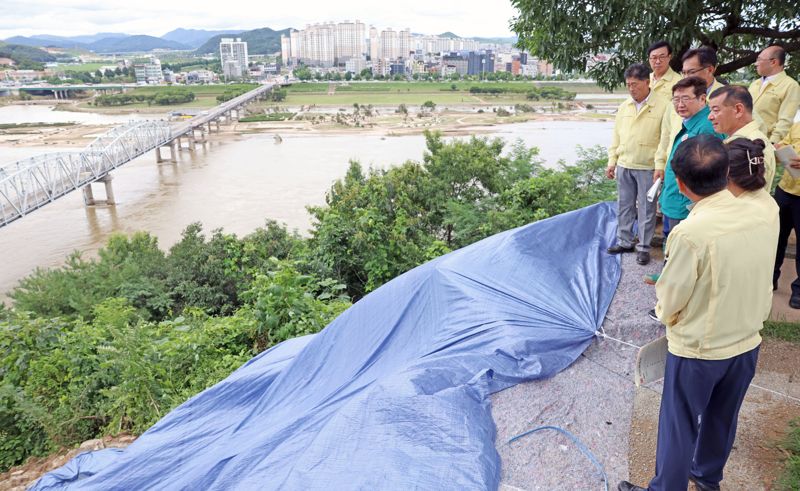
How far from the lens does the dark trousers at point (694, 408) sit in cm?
202

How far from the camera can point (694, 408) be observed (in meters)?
2.03

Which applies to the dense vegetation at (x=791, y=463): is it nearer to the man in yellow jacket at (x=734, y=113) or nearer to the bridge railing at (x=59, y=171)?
the man in yellow jacket at (x=734, y=113)

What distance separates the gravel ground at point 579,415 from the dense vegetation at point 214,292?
115 inches

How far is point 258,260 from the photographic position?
9492 mm

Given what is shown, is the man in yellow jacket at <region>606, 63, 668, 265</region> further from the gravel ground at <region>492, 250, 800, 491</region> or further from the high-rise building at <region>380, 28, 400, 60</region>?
the high-rise building at <region>380, 28, 400, 60</region>

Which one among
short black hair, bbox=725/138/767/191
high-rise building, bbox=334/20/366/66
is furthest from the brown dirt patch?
high-rise building, bbox=334/20/366/66

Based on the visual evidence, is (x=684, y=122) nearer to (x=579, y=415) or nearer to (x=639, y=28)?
(x=579, y=415)

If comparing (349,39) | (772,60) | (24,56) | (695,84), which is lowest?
(695,84)

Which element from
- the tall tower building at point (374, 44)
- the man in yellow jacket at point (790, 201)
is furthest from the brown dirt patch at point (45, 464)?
the tall tower building at point (374, 44)

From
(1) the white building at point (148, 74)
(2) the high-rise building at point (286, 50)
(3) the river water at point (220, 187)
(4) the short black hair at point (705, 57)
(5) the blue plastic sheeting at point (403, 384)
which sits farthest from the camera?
(2) the high-rise building at point (286, 50)

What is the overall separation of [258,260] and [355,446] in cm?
753

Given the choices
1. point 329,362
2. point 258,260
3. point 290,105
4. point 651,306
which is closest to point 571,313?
point 651,306

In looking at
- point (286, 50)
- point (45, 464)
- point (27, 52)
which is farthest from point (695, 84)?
point (27, 52)

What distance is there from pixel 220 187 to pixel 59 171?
21.8 feet
